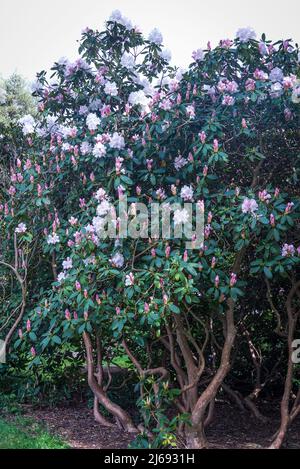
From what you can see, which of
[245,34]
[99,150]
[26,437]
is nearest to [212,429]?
[26,437]

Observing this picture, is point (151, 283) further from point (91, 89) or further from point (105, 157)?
point (91, 89)

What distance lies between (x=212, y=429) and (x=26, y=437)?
1.62 metres

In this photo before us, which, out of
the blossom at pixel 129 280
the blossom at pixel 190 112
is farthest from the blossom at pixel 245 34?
the blossom at pixel 129 280

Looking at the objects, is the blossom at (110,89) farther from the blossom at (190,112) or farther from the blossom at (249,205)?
the blossom at (249,205)

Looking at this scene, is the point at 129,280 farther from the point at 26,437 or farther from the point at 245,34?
the point at 245,34

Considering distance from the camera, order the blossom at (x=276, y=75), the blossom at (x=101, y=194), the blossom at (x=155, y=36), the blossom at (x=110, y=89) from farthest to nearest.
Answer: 1. the blossom at (x=155, y=36)
2. the blossom at (x=110, y=89)
3. the blossom at (x=276, y=75)
4. the blossom at (x=101, y=194)

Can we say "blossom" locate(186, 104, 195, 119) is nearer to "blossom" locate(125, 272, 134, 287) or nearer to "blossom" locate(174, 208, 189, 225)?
"blossom" locate(174, 208, 189, 225)

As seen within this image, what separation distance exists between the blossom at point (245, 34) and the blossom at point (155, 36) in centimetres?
90

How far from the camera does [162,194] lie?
4.30m

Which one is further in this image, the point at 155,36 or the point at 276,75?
the point at 155,36

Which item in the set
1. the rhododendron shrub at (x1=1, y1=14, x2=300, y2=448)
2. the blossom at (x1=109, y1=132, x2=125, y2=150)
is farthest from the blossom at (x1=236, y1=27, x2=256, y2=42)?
the blossom at (x1=109, y1=132, x2=125, y2=150)

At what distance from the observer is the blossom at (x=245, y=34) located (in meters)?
4.50

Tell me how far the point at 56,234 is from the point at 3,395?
1.96 meters
